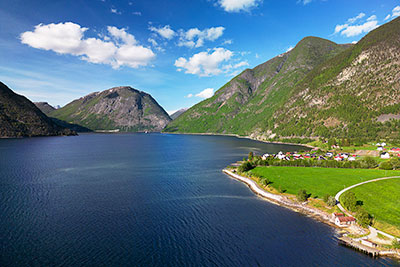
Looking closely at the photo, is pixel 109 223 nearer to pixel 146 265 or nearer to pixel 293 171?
pixel 146 265

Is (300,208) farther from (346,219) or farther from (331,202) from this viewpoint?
(346,219)

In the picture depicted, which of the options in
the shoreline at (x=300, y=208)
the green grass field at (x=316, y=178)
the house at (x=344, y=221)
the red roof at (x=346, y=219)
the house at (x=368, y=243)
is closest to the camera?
the shoreline at (x=300, y=208)

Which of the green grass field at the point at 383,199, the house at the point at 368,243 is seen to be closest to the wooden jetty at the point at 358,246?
the house at the point at 368,243

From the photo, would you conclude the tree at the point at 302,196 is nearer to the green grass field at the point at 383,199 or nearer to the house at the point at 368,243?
the green grass field at the point at 383,199

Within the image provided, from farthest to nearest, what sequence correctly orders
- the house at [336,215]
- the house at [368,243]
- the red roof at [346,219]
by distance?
the house at [336,215] < the red roof at [346,219] < the house at [368,243]

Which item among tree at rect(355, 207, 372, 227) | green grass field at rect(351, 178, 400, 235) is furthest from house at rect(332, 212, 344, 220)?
green grass field at rect(351, 178, 400, 235)

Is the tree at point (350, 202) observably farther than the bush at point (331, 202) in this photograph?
No
